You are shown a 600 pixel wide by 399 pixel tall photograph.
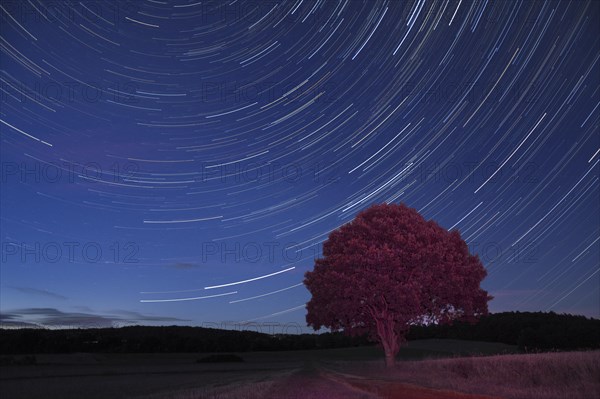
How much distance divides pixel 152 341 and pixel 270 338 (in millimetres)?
27478

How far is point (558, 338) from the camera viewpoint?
75500 mm

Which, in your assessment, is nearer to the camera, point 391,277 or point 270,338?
point 391,277

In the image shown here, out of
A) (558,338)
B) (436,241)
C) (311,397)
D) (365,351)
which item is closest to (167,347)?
(365,351)

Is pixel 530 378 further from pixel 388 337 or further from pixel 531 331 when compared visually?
pixel 531 331

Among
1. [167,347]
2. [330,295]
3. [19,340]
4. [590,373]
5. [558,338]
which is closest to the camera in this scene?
[590,373]

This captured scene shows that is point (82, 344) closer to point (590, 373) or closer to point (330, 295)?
point (330, 295)

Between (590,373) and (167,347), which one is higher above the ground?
(167,347)

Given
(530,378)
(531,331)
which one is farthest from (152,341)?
(530,378)

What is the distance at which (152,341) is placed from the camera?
102188mm

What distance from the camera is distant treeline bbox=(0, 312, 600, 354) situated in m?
76.8

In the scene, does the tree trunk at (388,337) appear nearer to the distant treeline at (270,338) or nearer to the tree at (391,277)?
the tree at (391,277)

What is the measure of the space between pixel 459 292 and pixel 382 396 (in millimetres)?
24935

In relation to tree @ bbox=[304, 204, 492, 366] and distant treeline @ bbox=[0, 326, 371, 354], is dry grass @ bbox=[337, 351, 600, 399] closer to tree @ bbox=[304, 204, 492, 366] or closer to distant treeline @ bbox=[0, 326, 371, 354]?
tree @ bbox=[304, 204, 492, 366]

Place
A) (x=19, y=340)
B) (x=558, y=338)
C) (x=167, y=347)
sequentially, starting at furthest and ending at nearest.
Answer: (x=167, y=347)
(x=19, y=340)
(x=558, y=338)
